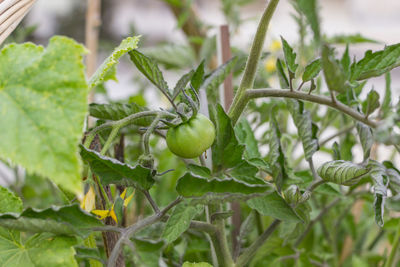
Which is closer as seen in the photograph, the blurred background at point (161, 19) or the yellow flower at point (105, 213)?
the yellow flower at point (105, 213)

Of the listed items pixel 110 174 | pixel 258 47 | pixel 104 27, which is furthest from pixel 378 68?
pixel 104 27

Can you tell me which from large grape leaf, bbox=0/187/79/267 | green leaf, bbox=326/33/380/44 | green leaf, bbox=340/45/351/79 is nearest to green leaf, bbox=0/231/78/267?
large grape leaf, bbox=0/187/79/267

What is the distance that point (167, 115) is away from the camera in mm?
286

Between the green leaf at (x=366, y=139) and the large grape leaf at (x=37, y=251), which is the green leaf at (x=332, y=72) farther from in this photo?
the large grape leaf at (x=37, y=251)

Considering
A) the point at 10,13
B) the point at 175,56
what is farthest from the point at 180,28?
the point at 10,13

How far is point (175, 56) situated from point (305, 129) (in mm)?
473

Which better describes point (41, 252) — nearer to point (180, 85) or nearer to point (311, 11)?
point (180, 85)

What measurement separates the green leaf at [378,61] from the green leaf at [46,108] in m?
0.19

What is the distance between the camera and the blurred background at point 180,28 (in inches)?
30.1

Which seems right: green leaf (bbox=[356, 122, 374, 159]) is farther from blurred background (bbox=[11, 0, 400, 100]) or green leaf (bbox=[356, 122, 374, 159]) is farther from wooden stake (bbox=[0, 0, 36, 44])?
blurred background (bbox=[11, 0, 400, 100])

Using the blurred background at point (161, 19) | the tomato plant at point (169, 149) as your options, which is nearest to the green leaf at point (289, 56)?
the tomato plant at point (169, 149)

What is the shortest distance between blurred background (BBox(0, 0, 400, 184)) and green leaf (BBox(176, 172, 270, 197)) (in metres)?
0.30

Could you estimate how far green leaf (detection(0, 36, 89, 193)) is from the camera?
0.20 m

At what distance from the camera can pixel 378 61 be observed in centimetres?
30
